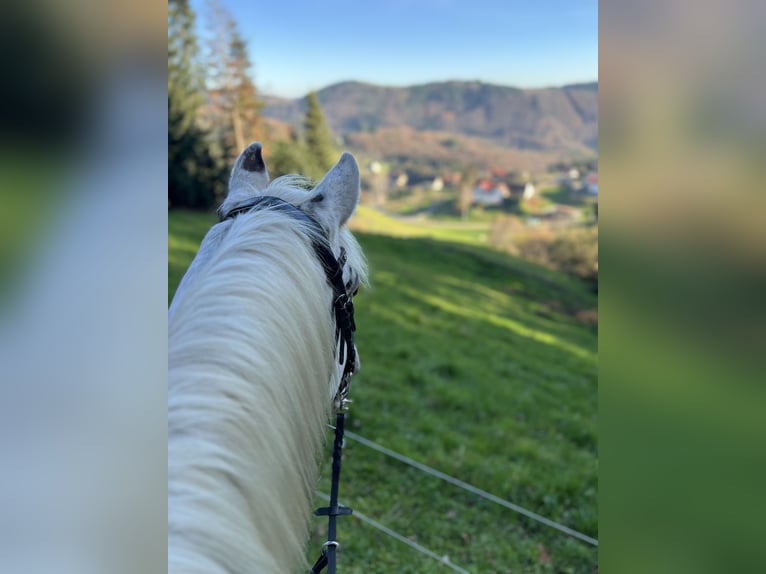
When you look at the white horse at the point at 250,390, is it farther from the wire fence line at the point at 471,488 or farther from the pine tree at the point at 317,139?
the pine tree at the point at 317,139

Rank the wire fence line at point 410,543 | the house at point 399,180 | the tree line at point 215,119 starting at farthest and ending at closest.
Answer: the house at point 399,180 → the tree line at point 215,119 → the wire fence line at point 410,543

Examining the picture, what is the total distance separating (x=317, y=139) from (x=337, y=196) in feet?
44.3

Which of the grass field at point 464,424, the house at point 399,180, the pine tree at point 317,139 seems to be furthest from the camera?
the house at point 399,180

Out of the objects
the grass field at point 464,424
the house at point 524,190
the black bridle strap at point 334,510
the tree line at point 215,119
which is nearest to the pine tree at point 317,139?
the tree line at point 215,119

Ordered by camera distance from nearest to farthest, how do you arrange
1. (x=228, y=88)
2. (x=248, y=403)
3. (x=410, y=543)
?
(x=248, y=403)
(x=410, y=543)
(x=228, y=88)

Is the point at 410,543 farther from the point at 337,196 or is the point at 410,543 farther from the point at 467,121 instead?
the point at 467,121

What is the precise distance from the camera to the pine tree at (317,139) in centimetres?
1348

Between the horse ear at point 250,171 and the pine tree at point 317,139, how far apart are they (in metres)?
11.7

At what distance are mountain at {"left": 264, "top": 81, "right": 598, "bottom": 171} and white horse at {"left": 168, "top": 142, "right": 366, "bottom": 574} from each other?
18.3m

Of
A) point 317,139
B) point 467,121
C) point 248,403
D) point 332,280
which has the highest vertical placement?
point 467,121

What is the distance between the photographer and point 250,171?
1343 millimetres

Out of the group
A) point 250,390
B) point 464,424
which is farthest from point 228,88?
point 250,390
